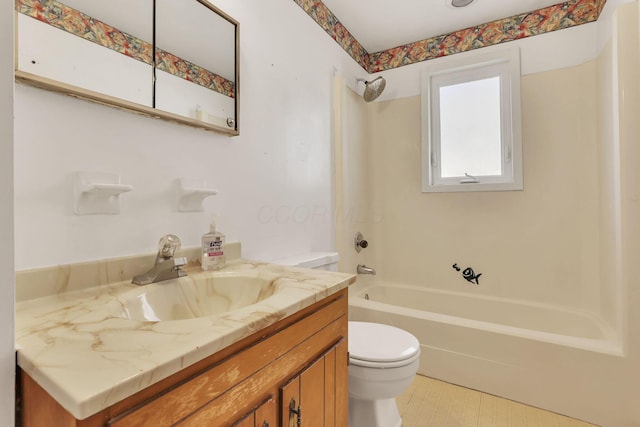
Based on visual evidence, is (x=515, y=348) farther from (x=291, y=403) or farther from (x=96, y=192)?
(x=96, y=192)

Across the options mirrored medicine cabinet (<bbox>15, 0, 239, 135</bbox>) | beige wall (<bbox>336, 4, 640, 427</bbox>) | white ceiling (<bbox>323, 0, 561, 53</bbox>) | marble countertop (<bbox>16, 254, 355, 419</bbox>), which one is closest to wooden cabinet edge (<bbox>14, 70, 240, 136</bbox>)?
mirrored medicine cabinet (<bbox>15, 0, 239, 135</bbox>)

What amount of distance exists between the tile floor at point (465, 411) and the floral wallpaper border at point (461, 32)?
2.28 meters

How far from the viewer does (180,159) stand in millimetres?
1099

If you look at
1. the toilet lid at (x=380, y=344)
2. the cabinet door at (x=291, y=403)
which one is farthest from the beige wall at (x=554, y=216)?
the cabinet door at (x=291, y=403)

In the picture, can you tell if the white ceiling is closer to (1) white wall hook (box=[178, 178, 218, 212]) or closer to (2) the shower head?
(2) the shower head

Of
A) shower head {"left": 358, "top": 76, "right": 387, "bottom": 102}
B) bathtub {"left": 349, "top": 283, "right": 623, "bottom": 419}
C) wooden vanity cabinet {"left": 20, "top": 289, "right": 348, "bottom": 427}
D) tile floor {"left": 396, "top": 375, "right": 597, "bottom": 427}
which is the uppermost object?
shower head {"left": 358, "top": 76, "right": 387, "bottom": 102}

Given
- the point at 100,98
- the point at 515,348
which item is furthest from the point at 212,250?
the point at 515,348

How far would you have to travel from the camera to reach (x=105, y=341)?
20.4 inches

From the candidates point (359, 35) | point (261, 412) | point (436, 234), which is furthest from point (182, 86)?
point (436, 234)

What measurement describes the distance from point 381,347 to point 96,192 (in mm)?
1135

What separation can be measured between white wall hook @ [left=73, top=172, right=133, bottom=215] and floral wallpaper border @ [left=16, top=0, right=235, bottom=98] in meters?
0.38

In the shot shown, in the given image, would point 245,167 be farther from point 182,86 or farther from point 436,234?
point 436,234

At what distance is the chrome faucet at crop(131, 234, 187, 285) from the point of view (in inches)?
35.7

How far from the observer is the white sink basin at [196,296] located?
0.82m
